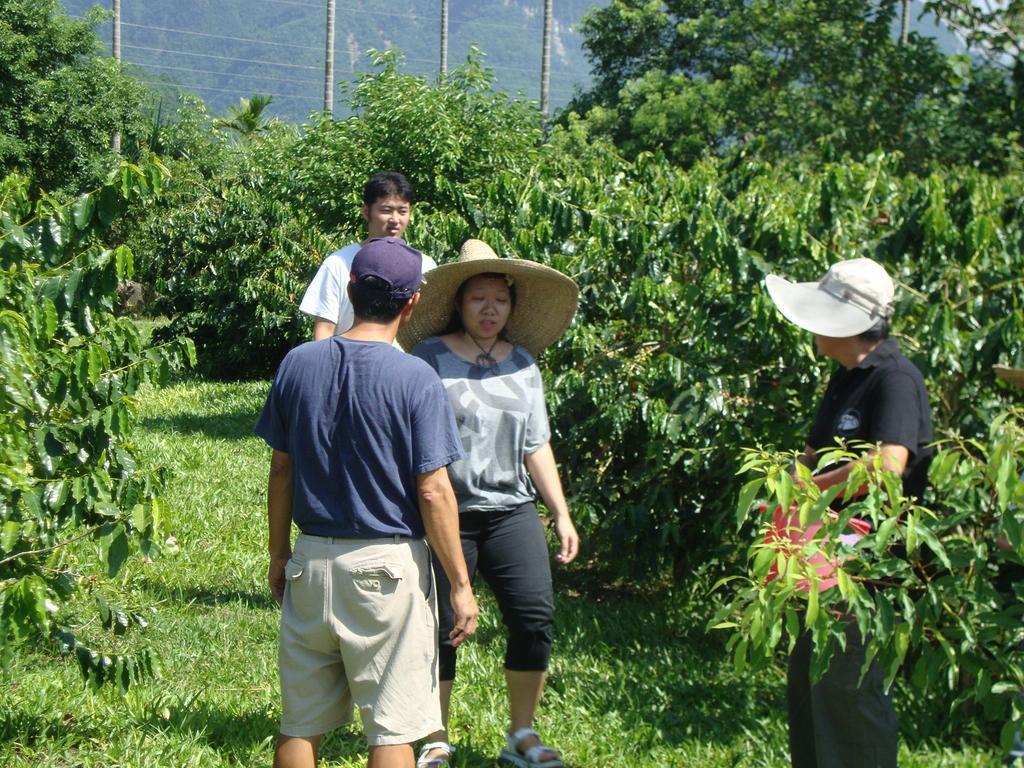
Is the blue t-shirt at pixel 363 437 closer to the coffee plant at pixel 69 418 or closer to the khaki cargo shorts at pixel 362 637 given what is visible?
the khaki cargo shorts at pixel 362 637

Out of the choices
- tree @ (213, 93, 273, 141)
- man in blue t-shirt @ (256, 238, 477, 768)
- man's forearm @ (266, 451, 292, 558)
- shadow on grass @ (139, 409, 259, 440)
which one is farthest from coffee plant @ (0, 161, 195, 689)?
tree @ (213, 93, 273, 141)

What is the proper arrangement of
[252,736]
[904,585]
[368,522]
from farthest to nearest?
[252,736]
[368,522]
[904,585]

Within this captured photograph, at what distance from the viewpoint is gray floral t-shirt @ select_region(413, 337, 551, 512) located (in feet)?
12.8

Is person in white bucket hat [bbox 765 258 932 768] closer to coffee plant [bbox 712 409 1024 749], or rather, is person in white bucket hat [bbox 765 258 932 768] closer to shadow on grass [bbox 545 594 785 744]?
coffee plant [bbox 712 409 1024 749]

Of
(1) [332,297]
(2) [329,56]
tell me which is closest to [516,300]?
(1) [332,297]

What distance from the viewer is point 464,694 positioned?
472cm

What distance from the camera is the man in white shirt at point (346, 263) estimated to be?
16.0 feet

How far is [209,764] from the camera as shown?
3926mm

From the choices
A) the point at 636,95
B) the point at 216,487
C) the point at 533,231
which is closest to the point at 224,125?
the point at 636,95

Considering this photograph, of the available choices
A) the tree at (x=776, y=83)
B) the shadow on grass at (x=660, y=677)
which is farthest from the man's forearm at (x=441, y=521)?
the tree at (x=776, y=83)

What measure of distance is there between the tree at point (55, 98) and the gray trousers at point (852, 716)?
2350 cm

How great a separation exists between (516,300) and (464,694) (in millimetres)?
1597

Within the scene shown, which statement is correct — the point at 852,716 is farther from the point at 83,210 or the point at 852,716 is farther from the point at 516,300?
the point at 83,210

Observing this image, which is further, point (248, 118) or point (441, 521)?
point (248, 118)
